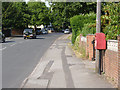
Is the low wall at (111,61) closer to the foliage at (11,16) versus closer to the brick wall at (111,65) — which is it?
the brick wall at (111,65)

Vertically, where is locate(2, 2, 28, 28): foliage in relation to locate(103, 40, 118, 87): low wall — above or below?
above

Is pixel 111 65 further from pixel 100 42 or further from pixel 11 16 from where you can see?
pixel 11 16

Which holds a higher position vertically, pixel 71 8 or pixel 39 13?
pixel 39 13

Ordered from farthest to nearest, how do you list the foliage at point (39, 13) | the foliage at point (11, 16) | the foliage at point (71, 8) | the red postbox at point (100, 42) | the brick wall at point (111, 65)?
1. the foliage at point (39, 13)
2. the foliage at point (11, 16)
3. the foliage at point (71, 8)
4. the red postbox at point (100, 42)
5. the brick wall at point (111, 65)

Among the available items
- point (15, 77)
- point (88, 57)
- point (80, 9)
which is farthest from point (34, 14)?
point (15, 77)

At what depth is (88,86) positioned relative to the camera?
297 inches

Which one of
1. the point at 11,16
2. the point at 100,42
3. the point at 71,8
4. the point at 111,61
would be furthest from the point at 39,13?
the point at 111,61

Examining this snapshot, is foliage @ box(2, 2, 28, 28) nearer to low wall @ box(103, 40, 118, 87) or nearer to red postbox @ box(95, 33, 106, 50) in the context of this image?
red postbox @ box(95, 33, 106, 50)

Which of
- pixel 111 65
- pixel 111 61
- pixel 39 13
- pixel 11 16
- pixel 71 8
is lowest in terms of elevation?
pixel 111 65

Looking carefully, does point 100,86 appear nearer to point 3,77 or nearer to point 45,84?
point 45,84

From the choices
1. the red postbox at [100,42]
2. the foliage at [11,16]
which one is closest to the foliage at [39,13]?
the foliage at [11,16]

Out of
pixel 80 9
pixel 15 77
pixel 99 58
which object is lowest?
pixel 15 77

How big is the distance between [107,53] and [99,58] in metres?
0.78

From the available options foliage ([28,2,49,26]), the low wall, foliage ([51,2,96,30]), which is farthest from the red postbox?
foliage ([28,2,49,26])
